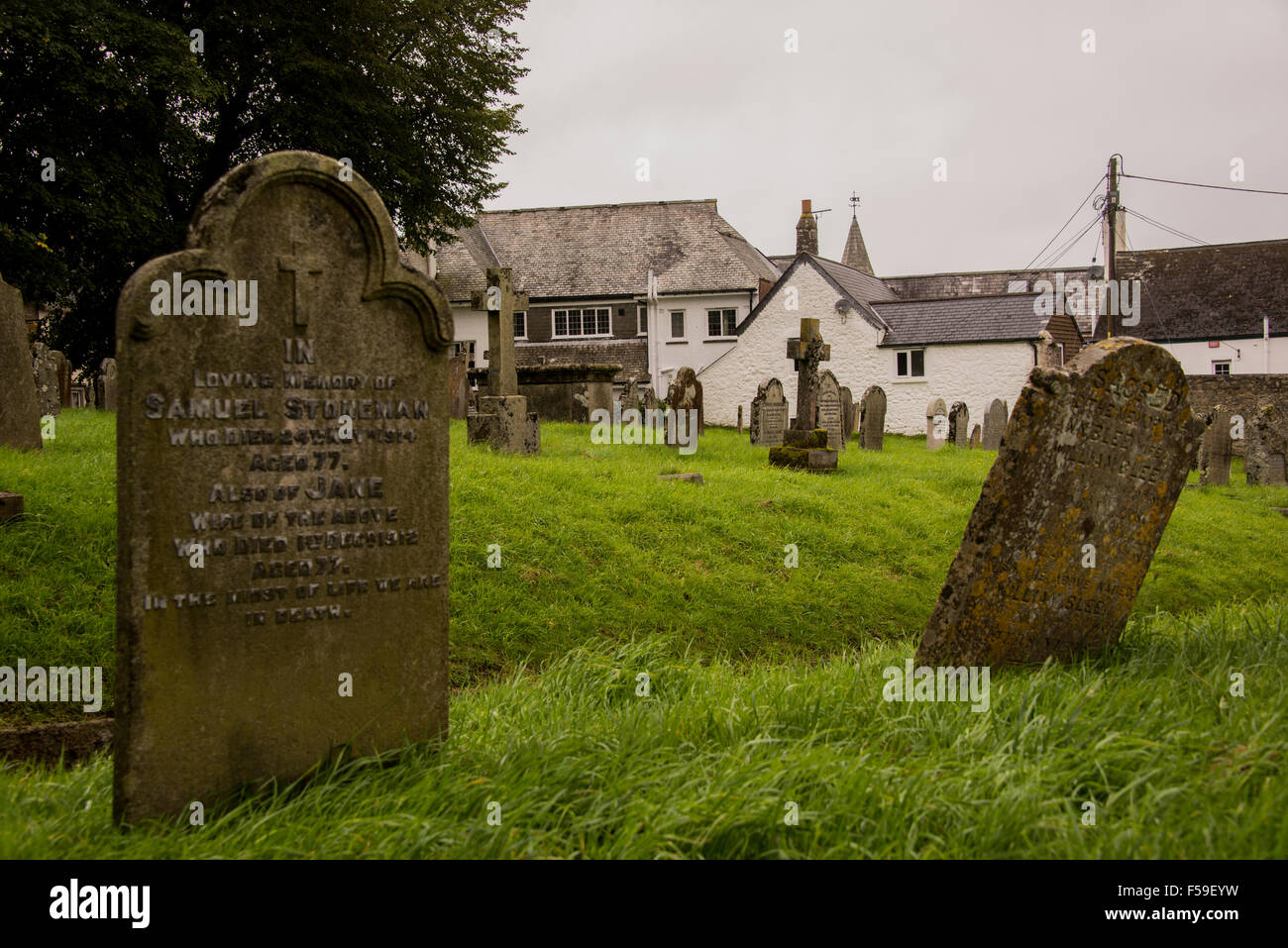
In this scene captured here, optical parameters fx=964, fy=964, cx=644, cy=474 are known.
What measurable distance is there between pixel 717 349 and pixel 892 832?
119 ft

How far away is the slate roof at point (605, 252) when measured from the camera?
39.0m

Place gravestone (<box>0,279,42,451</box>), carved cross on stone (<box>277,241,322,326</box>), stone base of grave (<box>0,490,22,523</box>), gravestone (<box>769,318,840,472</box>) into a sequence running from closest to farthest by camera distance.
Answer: carved cross on stone (<box>277,241,322,326</box>) → stone base of grave (<box>0,490,22,523</box>) → gravestone (<box>0,279,42,451</box>) → gravestone (<box>769,318,840,472</box>)

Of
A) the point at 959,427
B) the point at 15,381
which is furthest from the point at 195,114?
the point at 959,427

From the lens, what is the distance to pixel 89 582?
21.7ft

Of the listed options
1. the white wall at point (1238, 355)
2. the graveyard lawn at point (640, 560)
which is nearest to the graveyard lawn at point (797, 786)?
the graveyard lawn at point (640, 560)

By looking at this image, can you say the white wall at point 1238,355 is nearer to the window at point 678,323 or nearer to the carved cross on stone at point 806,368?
the window at point 678,323

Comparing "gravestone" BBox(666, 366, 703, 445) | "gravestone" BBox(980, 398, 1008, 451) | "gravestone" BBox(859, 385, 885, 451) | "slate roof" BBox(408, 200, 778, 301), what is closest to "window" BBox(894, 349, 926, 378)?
"slate roof" BBox(408, 200, 778, 301)

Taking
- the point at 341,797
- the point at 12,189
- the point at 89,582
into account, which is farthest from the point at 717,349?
the point at 341,797

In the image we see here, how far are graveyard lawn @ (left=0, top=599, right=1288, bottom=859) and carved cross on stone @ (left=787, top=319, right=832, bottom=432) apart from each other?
11252 mm

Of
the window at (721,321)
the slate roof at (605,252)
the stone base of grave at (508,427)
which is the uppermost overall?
the slate roof at (605,252)

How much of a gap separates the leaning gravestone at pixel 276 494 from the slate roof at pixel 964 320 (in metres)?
30.9

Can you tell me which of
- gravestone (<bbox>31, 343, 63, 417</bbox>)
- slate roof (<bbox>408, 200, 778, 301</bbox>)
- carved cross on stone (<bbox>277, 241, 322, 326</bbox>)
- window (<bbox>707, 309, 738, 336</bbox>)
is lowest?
carved cross on stone (<bbox>277, 241, 322, 326</bbox>)

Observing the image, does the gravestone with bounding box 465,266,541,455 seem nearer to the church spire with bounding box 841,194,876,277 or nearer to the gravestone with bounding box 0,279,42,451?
the gravestone with bounding box 0,279,42,451

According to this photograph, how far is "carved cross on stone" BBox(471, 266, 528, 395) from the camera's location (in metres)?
14.0
